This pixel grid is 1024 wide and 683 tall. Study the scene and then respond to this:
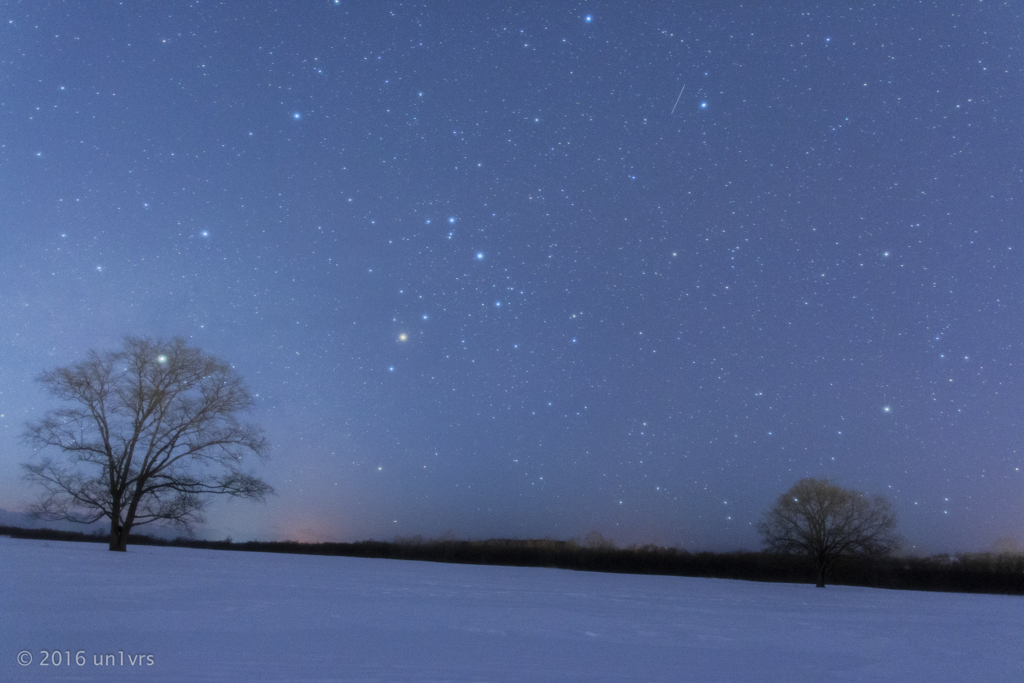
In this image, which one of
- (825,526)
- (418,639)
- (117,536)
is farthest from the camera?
(825,526)

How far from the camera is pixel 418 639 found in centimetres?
616

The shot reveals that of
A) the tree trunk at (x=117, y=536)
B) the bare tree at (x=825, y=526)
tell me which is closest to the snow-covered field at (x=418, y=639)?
the tree trunk at (x=117, y=536)

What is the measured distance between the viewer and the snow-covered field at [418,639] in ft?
15.1

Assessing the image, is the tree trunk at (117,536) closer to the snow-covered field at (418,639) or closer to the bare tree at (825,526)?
the snow-covered field at (418,639)

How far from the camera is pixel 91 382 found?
20.6 metres

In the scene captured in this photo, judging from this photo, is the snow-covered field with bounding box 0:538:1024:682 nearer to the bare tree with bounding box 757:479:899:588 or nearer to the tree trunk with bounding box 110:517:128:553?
the tree trunk with bounding box 110:517:128:553

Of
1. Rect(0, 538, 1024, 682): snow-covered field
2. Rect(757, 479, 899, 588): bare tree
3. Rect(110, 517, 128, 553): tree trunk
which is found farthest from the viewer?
Rect(757, 479, 899, 588): bare tree

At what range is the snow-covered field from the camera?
459cm

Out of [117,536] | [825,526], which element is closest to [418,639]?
[117,536]

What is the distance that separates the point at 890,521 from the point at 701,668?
3921 cm

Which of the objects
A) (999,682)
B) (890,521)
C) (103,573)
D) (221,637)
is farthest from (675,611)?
(890,521)

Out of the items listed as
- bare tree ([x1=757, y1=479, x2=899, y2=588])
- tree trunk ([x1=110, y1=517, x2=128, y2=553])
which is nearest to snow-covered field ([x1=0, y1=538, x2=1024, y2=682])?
tree trunk ([x1=110, y1=517, x2=128, y2=553])

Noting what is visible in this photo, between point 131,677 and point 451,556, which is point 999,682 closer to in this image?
point 131,677

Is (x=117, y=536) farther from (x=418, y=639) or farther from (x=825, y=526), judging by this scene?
(x=825, y=526)
